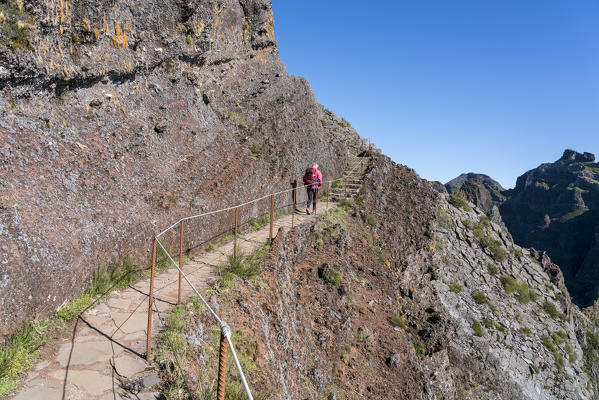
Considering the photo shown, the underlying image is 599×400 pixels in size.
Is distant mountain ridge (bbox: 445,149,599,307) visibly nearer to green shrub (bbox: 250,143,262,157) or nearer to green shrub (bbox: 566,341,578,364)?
green shrub (bbox: 566,341,578,364)

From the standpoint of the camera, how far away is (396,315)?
12531 mm

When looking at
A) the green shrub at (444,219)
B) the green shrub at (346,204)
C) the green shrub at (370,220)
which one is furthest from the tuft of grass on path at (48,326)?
the green shrub at (444,219)

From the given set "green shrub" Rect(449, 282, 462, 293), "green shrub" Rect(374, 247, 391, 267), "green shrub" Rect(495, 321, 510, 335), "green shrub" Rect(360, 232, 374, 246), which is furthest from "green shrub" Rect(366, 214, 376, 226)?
"green shrub" Rect(495, 321, 510, 335)

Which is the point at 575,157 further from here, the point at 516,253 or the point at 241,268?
the point at 241,268

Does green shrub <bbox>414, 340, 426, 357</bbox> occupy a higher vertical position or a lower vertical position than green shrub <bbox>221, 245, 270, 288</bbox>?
lower

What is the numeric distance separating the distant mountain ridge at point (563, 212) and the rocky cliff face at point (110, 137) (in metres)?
112

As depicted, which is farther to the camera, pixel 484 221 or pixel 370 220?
pixel 484 221

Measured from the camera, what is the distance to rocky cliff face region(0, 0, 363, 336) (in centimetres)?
546

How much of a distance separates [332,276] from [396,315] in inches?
142

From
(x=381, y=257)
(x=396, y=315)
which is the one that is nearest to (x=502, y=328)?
(x=381, y=257)

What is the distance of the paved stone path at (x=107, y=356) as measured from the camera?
3789mm

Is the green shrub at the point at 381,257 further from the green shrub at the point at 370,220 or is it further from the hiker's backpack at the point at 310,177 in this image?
the hiker's backpack at the point at 310,177

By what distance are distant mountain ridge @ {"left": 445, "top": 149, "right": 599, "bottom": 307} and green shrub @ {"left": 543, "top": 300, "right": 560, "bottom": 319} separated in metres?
89.6

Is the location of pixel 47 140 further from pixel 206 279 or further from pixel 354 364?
pixel 354 364
